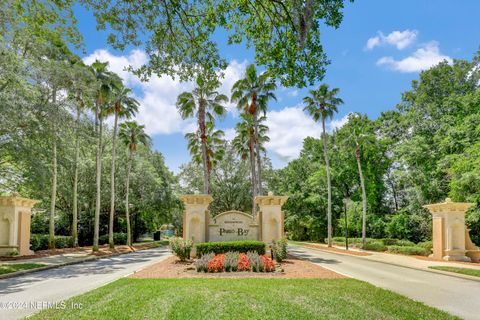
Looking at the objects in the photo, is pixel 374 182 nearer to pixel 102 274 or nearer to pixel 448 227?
pixel 448 227

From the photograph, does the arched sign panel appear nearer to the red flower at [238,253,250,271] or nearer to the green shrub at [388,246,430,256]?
the red flower at [238,253,250,271]

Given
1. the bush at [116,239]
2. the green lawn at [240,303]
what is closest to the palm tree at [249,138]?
the bush at [116,239]

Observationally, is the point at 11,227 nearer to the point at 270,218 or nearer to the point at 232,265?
the point at 270,218

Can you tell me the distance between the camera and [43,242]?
29.6 meters

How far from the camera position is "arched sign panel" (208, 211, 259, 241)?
23.2 metres

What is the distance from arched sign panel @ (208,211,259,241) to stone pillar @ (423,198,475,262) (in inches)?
420

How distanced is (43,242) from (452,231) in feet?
93.5

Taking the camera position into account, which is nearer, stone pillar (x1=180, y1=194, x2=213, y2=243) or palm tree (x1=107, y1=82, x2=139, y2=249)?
stone pillar (x1=180, y1=194, x2=213, y2=243)

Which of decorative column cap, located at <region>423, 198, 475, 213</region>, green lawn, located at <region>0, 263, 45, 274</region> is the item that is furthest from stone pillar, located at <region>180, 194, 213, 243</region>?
decorative column cap, located at <region>423, 198, 475, 213</region>

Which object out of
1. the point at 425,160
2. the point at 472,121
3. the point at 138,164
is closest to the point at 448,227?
the point at 472,121

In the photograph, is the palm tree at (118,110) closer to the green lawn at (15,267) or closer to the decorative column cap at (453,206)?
the green lawn at (15,267)

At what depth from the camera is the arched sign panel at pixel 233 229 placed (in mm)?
23172

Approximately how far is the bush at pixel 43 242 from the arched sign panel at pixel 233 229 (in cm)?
1402

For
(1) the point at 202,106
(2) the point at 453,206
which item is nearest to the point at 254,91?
(1) the point at 202,106
